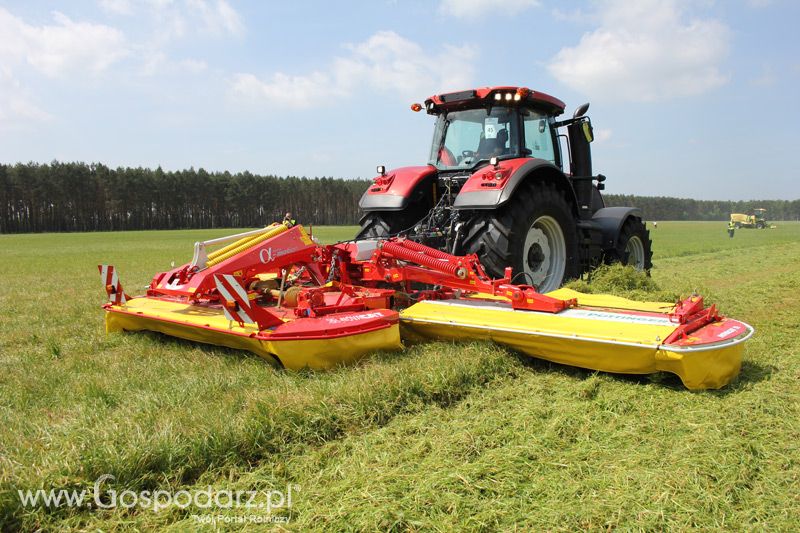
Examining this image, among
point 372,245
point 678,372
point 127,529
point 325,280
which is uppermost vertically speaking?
point 372,245

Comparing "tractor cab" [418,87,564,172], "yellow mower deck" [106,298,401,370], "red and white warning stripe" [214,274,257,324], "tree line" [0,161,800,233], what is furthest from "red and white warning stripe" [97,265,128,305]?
"tree line" [0,161,800,233]

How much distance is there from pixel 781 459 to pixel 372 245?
121 inches

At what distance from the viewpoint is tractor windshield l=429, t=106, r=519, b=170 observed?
5.71 meters

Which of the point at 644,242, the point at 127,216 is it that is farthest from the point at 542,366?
the point at 127,216

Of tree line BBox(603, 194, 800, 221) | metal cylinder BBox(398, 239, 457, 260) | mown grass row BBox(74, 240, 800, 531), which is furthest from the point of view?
tree line BBox(603, 194, 800, 221)

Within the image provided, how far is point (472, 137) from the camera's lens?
591 centimetres

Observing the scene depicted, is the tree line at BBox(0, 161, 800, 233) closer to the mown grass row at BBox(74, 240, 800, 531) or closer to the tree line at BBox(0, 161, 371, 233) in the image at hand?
the tree line at BBox(0, 161, 371, 233)

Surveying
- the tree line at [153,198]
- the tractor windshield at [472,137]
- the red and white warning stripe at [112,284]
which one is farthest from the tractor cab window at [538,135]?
the tree line at [153,198]

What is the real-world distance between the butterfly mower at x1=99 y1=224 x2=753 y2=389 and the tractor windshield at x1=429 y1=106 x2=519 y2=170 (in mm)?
1766

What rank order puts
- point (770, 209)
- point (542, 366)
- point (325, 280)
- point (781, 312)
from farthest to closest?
point (770, 209) < point (781, 312) < point (325, 280) < point (542, 366)

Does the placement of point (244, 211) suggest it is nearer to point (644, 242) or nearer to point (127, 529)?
point (644, 242)

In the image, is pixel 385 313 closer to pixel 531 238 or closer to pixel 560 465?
pixel 560 465

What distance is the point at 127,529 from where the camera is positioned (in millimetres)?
1883

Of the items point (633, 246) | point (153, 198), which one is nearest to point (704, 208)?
point (153, 198)
